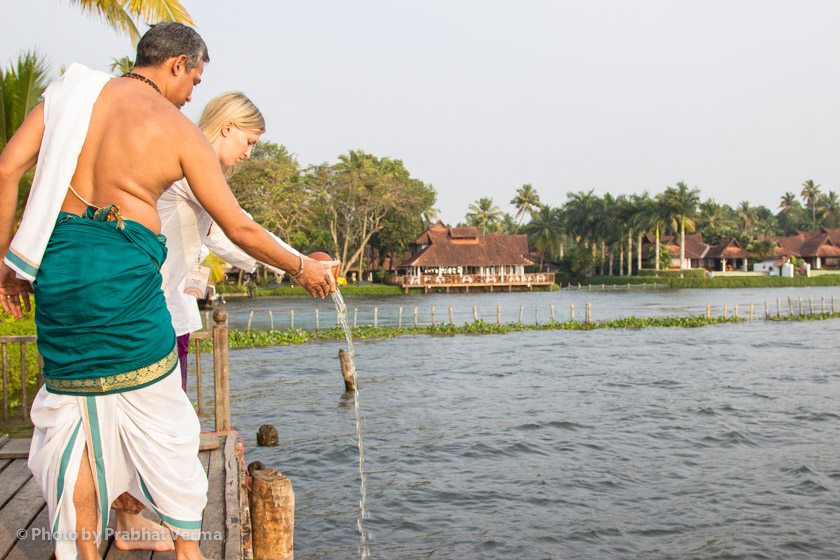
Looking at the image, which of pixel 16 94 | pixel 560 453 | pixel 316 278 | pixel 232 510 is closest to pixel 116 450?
pixel 316 278

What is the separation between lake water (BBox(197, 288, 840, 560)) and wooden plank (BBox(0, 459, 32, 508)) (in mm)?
3673

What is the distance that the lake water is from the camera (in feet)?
26.2

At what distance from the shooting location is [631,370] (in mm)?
20984

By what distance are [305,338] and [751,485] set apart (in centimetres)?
2074

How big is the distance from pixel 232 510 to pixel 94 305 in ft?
5.21

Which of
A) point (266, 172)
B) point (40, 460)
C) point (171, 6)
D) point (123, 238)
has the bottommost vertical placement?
point (40, 460)

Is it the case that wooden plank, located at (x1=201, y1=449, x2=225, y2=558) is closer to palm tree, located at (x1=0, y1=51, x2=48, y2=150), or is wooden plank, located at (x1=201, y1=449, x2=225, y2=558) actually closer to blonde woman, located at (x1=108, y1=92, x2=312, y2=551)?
blonde woman, located at (x1=108, y1=92, x2=312, y2=551)

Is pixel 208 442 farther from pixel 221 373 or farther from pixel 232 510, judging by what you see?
pixel 221 373

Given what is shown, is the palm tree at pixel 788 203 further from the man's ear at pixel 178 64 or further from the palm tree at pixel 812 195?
the man's ear at pixel 178 64

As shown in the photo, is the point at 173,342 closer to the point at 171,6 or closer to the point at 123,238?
the point at 123,238

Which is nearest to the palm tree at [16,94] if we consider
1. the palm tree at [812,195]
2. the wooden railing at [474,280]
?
the wooden railing at [474,280]

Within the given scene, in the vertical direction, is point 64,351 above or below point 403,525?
above

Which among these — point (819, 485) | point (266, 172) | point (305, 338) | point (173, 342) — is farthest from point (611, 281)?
point (173, 342)

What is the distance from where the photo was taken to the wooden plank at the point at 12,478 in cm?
383
